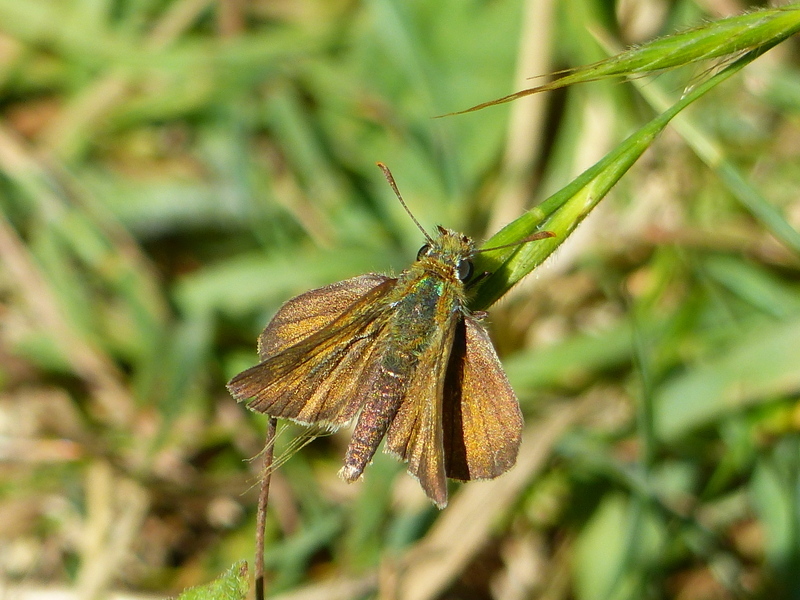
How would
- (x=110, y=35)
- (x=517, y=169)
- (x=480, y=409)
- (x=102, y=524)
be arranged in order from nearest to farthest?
(x=480, y=409)
(x=102, y=524)
(x=517, y=169)
(x=110, y=35)

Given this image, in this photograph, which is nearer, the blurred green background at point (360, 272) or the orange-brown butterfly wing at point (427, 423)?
the orange-brown butterfly wing at point (427, 423)

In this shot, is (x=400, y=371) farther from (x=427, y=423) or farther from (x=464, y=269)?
(x=464, y=269)

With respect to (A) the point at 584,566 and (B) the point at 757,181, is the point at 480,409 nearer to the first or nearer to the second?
(A) the point at 584,566

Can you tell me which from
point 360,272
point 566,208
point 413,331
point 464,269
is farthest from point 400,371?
point 360,272

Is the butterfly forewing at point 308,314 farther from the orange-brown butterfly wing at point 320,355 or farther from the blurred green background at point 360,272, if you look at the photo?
the blurred green background at point 360,272

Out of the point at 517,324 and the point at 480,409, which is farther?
the point at 517,324

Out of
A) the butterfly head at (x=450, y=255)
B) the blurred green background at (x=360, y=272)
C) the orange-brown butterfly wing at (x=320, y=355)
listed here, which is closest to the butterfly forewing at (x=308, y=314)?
the orange-brown butterfly wing at (x=320, y=355)

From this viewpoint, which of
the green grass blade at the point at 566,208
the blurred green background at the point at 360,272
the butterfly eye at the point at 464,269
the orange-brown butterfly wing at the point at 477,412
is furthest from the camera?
the blurred green background at the point at 360,272

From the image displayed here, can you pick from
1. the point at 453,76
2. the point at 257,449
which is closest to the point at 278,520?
the point at 257,449
